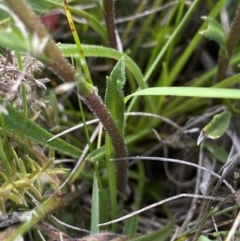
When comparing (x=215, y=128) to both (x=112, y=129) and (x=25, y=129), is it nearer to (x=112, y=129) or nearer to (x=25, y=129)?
(x=112, y=129)

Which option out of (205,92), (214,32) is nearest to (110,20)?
(214,32)

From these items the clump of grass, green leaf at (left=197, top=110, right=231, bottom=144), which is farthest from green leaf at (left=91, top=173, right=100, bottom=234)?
green leaf at (left=197, top=110, right=231, bottom=144)

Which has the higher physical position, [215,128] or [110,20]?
[110,20]

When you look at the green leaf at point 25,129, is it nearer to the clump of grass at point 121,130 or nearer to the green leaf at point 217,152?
the clump of grass at point 121,130

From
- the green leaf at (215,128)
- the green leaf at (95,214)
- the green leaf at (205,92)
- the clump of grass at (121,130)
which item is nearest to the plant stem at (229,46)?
the clump of grass at (121,130)

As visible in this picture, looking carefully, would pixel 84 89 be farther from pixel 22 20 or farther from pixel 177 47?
pixel 177 47
